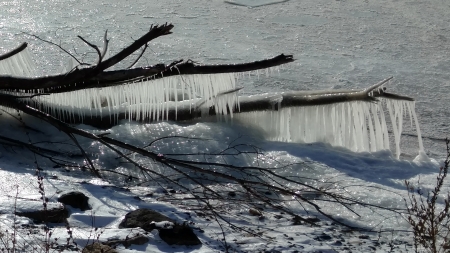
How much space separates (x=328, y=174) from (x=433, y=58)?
129 inches

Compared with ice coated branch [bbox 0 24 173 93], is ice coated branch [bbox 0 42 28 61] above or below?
above

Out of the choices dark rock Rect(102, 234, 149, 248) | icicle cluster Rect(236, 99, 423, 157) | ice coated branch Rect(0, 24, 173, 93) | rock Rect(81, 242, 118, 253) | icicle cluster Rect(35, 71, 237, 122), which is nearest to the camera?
rock Rect(81, 242, 118, 253)

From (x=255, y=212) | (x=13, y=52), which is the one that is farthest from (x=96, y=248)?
(x=13, y=52)

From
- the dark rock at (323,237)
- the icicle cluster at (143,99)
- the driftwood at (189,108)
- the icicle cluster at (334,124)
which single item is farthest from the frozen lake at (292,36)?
the dark rock at (323,237)

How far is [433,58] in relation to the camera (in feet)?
25.2

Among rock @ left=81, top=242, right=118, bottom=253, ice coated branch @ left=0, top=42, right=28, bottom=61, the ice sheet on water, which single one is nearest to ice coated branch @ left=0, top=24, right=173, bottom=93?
ice coated branch @ left=0, top=42, right=28, bottom=61

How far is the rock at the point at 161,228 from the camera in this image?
366 cm

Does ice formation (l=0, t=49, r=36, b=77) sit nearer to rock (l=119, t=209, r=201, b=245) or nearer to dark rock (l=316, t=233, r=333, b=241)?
rock (l=119, t=209, r=201, b=245)

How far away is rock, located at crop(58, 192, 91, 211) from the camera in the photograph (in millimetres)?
3965

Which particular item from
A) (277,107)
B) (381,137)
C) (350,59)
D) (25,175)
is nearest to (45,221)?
(25,175)

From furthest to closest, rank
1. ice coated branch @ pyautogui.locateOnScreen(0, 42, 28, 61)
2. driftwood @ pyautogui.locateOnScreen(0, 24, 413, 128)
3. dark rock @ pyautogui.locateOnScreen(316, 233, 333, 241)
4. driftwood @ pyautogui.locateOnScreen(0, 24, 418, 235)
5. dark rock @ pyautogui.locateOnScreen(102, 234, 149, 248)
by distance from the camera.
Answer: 1. ice coated branch @ pyautogui.locateOnScreen(0, 42, 28, 61)
2. driftwood @ pyautogui.locateOnScreen(0, 24, 413, 128)
3. driftwood @ pyautogui.locateOnScreen(0, 24, 418, 235)
4. dark rock @ pyautogui.locateOnScreen(316, 233, 333, 241)
5. dark rock @ pyautogui.locateOnScreen(102, 234, 149, 248)

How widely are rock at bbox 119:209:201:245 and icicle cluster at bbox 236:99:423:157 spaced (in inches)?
70.8

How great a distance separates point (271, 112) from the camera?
17.9ft

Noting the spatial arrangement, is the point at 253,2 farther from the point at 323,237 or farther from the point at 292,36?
the point at 323,237
